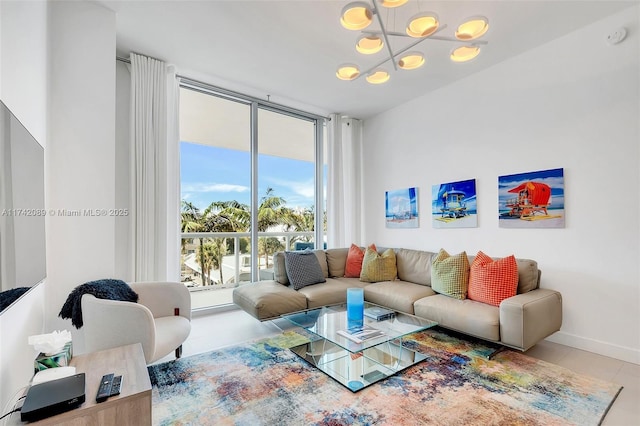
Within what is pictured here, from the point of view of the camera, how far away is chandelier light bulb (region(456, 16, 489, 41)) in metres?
1.95

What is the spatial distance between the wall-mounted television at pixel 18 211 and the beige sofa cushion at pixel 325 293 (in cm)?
220

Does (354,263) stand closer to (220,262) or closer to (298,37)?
(220,262)

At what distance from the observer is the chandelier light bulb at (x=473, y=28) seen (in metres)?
1.95

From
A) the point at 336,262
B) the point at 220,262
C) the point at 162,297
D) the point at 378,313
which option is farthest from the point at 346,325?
the point at 220,262

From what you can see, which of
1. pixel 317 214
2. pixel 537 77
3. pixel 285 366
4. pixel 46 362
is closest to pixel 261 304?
pixel 285 366

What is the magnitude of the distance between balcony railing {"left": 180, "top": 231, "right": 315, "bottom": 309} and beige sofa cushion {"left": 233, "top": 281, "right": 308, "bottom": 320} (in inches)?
38.8

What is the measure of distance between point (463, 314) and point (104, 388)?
2.57 m

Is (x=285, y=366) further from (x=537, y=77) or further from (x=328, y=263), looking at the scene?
(x=537, y=77)

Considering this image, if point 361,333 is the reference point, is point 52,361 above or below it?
→ above

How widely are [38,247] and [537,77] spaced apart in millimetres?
4416

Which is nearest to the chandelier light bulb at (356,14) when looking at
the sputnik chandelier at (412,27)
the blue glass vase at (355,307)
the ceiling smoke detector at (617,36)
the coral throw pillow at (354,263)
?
the sputnik chandelier at (412,27)

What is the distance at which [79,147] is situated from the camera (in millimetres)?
2518

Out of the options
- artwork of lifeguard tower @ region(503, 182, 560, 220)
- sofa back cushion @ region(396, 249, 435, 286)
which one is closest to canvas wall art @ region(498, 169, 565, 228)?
artwork of lifeguard tower @ region(503, 182, 560, 220)

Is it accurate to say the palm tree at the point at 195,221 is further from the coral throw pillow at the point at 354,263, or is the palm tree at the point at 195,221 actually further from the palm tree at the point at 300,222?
A: the coral throw pillow at the point at 354,263
